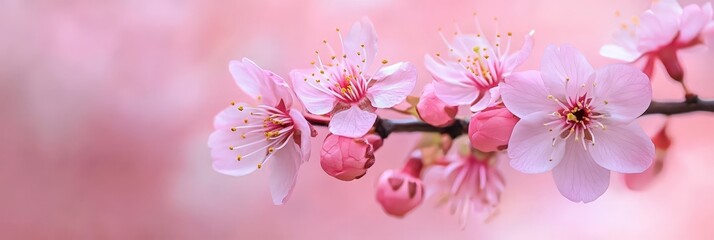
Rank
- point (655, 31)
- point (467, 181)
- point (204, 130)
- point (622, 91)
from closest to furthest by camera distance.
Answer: point (622, 91) → point (655, 31) → point (467, 181) → point (204, 130)

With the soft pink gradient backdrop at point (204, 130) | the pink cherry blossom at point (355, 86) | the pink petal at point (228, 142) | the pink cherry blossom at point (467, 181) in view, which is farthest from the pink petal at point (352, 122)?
the soft pink gradient backdrop at point (204, 130)

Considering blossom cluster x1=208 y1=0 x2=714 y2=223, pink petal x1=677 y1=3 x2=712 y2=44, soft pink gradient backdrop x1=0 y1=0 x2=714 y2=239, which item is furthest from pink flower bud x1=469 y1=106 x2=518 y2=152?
soft pink gradient backdrop x1=0 y1=0 x2=714 y2=239

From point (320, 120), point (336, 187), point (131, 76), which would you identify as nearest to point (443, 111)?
point (320, 120)

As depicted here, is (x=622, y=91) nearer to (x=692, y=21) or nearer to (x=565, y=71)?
(x=565, y=71)

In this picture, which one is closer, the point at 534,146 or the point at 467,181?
the point at 534,146

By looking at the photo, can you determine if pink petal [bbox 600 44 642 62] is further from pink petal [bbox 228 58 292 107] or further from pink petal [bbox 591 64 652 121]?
pink petal [bbox 228 58 292 107]

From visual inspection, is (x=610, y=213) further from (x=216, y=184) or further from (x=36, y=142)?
(x=36, y=142)

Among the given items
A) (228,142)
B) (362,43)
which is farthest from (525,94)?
(228,142)
